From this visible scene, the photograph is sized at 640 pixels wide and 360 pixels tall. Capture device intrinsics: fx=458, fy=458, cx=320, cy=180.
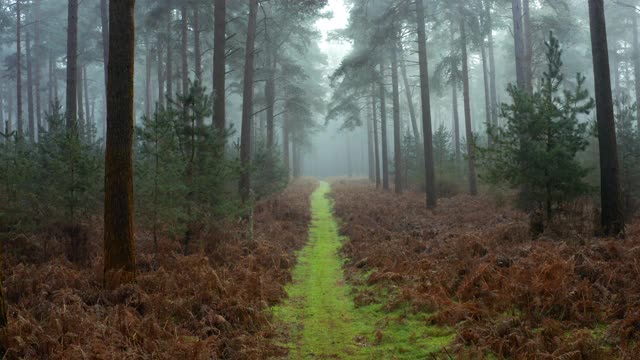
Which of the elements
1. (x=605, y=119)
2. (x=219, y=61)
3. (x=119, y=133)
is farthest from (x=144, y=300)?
(x=605, y=119)

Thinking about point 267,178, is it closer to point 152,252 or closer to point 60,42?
point 152,252

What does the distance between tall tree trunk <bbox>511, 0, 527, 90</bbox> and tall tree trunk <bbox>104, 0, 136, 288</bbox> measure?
1364 cm

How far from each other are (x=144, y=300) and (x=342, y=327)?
10.4 ft

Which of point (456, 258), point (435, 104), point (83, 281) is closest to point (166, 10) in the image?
point (83, 281)

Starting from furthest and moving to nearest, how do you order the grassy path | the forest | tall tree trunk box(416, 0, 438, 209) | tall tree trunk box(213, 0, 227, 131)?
tall tree trunk box(416, 0, 438, 209) < tall tree trunk box(213, 0, 227, 131) < the grassy path < the forest

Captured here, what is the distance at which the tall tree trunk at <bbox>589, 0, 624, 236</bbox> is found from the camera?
10219 millimetres

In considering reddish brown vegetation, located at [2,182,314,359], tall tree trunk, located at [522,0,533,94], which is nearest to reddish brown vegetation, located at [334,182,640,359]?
reddish brown vegetation, located at [2,182,314,359]

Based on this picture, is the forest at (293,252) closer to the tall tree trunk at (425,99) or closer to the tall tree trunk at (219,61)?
the tall tree trunk at (219,61)

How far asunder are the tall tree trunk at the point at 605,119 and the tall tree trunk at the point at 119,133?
9743 millimetres

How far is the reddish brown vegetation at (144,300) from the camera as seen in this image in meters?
5.66

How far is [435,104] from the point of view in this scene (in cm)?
5444

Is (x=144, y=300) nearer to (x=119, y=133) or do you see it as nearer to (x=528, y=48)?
(x=119, y=133)

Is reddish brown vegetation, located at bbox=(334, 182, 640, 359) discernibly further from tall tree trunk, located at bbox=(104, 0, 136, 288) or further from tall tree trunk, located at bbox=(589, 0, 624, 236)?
tall tree trunk, located at bbox=(104, 0, 136, 288)

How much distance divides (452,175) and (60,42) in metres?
31.0
